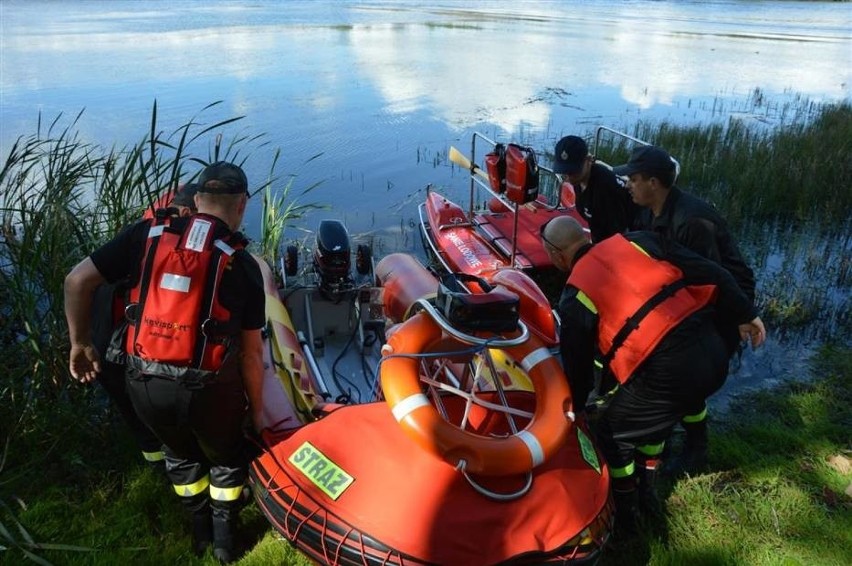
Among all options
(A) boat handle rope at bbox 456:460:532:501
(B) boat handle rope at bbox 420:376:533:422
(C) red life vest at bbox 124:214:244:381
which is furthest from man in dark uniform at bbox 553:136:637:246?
(C) red life vest at bbox 124:214:244:381

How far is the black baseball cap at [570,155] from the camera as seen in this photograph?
13.2 ft

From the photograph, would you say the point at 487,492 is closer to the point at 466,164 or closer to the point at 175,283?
the point at 175,283

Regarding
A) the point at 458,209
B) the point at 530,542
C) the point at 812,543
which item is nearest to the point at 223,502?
the point at 530,542

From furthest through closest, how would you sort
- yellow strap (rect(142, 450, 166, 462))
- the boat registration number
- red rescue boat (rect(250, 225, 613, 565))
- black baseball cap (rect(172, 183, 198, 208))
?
yellow strap (rect(142, 450, 166, 462)) → black baseball cap (rect(172, 183, 198, 208)) → the boat registration number → red rescue boat (rect(250, 225, 613, 565))

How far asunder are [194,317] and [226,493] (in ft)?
2.57

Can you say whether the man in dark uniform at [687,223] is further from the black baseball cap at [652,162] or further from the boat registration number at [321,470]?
the boat registration number at [321,470]

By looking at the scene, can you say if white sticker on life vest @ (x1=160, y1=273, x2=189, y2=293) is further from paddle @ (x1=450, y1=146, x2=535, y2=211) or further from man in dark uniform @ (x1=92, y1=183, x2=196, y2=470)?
paddle @ (x1=450, y1=146, x2=535, y2=211)

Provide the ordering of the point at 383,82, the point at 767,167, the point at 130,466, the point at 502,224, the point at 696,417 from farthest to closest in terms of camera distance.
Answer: the point at 383,82 → the point at 767,167 → the point at 502,224 → the point at 696,417 → the point at 130,466

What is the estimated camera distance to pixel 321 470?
2.21 m

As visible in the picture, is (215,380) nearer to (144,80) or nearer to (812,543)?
(812,543)

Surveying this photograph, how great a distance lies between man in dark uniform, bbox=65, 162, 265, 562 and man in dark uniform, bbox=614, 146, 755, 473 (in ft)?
6.24

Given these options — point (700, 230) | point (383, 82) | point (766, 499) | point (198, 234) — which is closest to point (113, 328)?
point (198, 234)

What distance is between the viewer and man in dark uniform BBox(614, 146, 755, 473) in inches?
118

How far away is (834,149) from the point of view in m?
8.47
